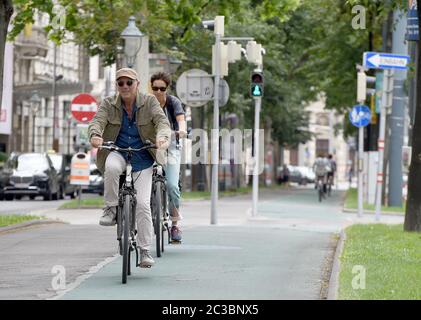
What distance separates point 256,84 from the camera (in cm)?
→ 3080

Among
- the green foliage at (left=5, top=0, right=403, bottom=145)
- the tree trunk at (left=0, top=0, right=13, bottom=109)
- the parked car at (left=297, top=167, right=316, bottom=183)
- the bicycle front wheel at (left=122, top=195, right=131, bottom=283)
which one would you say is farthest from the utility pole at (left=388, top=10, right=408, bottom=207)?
the parked car at (left=297, top=167, right=316, bottom=183)

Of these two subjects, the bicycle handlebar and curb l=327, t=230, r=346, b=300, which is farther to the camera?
the bicycle handlebar

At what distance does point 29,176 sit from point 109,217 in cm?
3426

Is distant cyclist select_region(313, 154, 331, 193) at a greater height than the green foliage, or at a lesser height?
lesser

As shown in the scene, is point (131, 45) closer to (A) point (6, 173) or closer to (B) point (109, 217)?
(A) point (6, 173)

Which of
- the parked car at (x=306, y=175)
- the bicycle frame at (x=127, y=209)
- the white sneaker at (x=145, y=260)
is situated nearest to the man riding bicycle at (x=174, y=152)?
the white sneaker at (x=145, y=260)

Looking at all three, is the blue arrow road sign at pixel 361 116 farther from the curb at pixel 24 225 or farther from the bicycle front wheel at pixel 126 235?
the bicycle front wheel at pixel 126 235

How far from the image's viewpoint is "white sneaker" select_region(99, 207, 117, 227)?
12828 mm

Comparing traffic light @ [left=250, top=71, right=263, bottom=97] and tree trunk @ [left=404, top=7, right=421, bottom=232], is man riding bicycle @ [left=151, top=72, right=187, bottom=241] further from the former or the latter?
traffic light @ [left=250, top=71, right=263, bottom=97]

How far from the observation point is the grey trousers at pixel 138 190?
1275 cm

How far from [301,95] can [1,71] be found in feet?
156

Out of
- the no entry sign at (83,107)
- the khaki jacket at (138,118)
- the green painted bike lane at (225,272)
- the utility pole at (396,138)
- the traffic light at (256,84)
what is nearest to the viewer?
the green painted bike lane at (225,272)

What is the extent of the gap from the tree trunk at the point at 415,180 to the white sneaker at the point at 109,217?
9.68 meters

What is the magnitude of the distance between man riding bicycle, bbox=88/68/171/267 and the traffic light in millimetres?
17715
